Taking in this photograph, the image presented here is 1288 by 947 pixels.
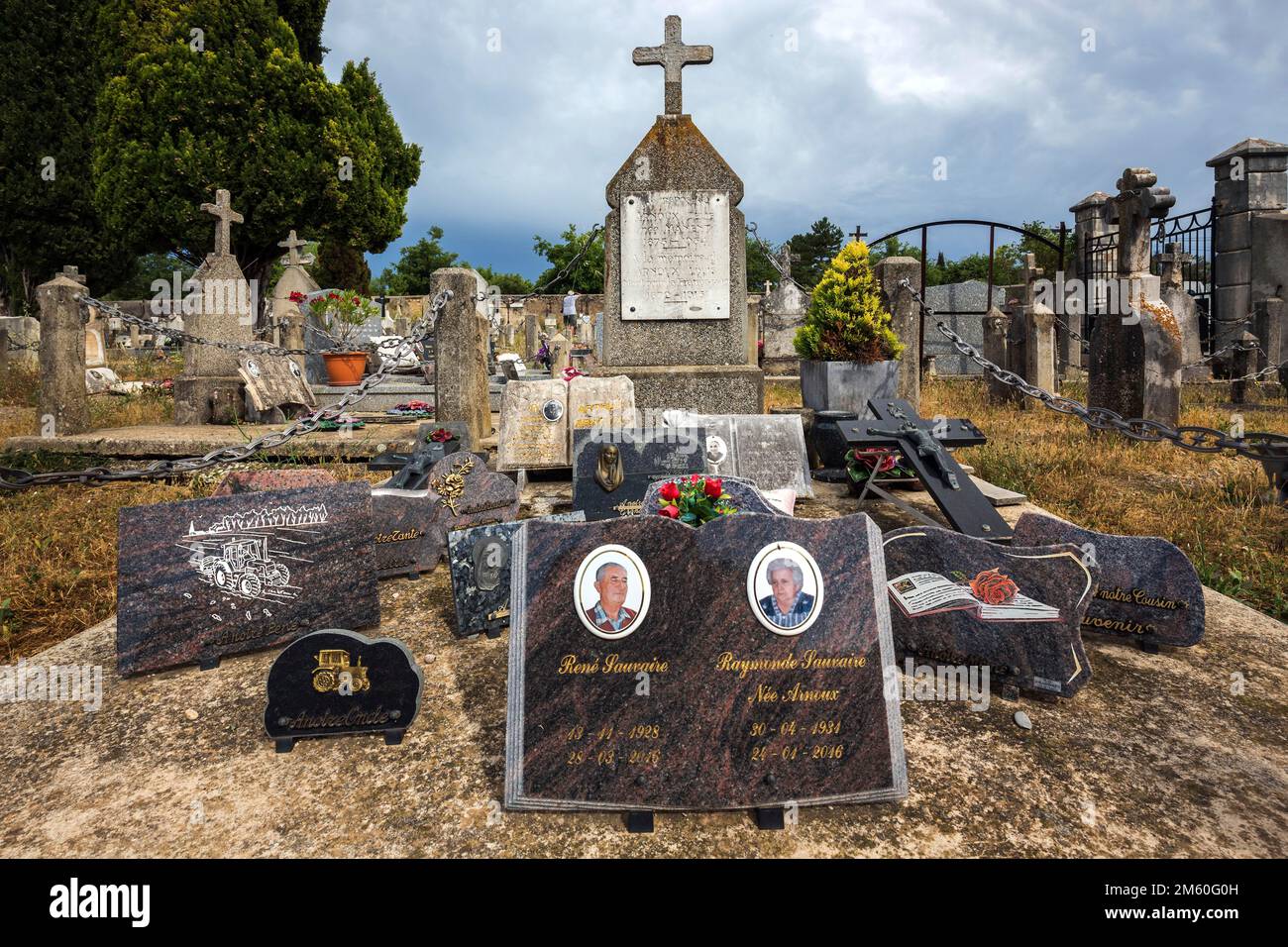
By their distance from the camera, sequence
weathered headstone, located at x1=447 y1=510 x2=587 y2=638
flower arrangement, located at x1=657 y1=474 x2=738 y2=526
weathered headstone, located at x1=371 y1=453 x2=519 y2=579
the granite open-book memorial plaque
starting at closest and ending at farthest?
the granite open-book memorial plaque → flower arrangement, located at x1=657 y1=474 x2=738 y2=526 → weathered headstone, located at x1=447 y1=510 x2=587 y2=638 → weathered headstone, located at x1=371 y1=453 x2=519 y2=579

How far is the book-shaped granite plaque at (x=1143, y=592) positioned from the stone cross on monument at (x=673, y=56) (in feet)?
18.1

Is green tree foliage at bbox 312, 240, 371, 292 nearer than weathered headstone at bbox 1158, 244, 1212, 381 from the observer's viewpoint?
No

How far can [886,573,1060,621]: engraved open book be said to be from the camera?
7.98ft

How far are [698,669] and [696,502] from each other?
1.05 metres

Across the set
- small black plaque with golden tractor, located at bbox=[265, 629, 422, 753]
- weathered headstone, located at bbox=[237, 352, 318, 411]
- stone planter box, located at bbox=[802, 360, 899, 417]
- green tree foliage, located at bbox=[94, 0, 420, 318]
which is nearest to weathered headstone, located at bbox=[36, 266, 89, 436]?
weathered headstone, located at bbox=[237, 352, 318, 411]

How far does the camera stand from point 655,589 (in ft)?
6.44

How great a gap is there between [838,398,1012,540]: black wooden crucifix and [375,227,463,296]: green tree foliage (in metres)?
46.9

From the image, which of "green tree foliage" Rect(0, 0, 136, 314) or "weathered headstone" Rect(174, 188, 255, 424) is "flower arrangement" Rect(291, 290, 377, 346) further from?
"green tree foliage" Rect(0, 0, 136, 314)

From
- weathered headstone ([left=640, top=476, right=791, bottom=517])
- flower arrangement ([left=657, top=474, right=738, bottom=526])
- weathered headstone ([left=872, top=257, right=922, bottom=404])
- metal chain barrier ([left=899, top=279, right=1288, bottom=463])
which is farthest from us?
weathered headstone ([left=872, top=257, right=922, bottom=404])

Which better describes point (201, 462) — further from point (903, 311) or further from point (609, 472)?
point (903, 311)

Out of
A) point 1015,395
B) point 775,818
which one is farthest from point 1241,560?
point 1015,395

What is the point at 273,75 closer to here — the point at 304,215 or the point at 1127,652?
the point at 304,215

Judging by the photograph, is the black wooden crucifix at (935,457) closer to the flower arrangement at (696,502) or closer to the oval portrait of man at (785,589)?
the flower arrangement at (696,502)
